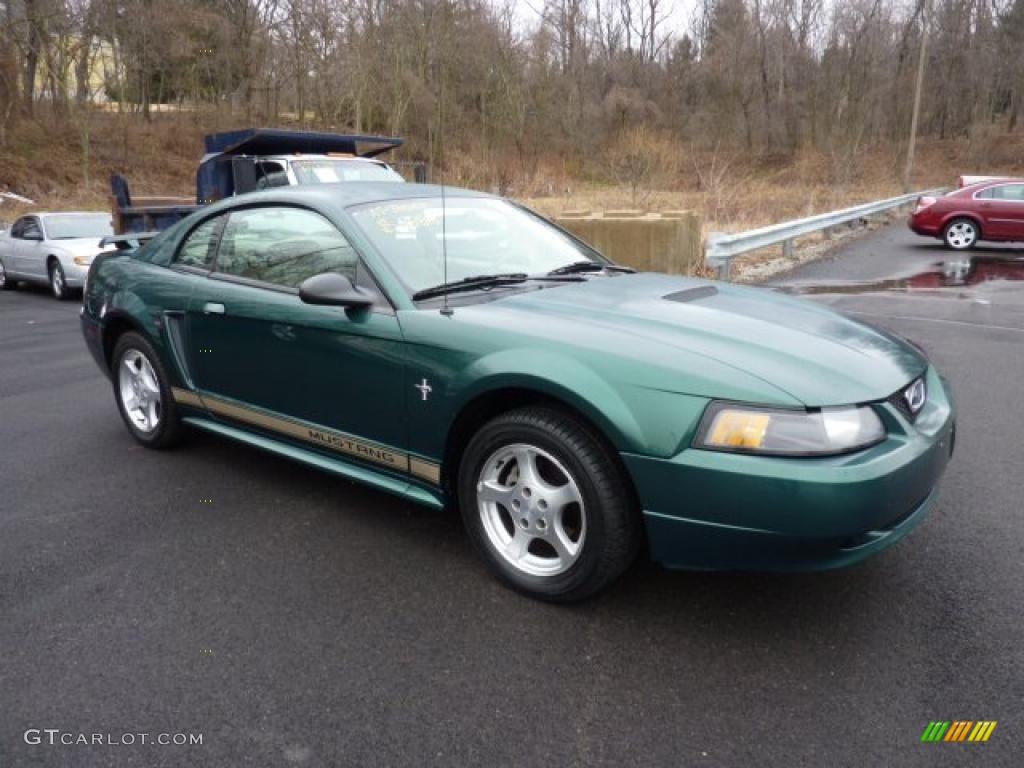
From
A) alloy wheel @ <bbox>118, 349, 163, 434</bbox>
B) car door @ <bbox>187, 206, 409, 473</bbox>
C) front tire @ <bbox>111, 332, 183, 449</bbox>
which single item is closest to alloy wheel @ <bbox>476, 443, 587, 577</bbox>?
car door @ <bbox>187, 206, 409, 473</bbox>

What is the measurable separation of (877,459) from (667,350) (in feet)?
2.43

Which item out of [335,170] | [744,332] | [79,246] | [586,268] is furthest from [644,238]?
[79,246]

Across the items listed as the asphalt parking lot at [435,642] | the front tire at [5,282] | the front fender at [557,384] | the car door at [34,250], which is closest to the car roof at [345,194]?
the front fender at [557,384]

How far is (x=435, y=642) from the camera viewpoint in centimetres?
283

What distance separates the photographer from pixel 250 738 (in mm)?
2354

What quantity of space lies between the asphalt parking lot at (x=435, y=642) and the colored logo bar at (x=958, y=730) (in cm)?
3

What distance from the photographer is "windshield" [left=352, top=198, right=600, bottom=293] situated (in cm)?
354

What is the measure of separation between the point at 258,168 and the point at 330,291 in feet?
31.1

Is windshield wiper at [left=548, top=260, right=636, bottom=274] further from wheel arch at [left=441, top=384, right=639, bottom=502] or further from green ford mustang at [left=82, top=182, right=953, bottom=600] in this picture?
wheel arch at [left=441, top=384, right=639, bottom=502]

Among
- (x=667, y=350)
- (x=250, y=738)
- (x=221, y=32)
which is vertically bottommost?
(x=250, y=738)

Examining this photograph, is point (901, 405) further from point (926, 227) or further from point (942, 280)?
point (926, 227)

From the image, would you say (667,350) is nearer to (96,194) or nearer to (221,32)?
(96,194)

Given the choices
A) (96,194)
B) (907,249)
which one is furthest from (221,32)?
(907,249)

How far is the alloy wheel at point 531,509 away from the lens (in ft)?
9.68
